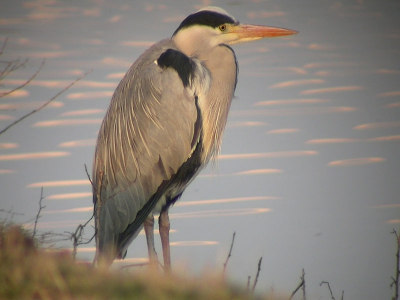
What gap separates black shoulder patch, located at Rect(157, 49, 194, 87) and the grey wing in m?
0.03

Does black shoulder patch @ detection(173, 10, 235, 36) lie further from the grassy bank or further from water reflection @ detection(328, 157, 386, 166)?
water reflection @ detection(328, 157, 386, 166)

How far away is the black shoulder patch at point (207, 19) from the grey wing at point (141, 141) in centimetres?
25

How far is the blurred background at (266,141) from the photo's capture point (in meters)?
6.71

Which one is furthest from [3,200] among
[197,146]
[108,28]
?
[108,28]

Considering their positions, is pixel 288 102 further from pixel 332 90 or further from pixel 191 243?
pixel 191 243

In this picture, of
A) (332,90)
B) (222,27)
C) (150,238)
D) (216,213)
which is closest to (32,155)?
(216,213)

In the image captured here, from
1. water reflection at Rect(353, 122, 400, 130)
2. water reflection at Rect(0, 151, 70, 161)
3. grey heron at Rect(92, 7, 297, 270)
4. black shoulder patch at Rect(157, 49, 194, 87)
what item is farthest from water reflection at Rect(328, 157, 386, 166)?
black shoulder patch at Rect(157, 49, 194, 87)

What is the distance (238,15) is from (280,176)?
4.86 meters

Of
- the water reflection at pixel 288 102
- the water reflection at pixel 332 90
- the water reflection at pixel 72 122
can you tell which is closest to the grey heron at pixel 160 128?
the water reflection at pixel 72 122

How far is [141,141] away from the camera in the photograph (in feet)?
16.7

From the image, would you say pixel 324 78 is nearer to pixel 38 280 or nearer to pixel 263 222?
pixel 263 222

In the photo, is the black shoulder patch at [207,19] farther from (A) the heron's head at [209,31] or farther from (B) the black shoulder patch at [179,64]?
(B) the black shoulder patch at [179,64]

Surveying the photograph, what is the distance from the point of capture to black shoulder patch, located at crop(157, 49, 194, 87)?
195 inches

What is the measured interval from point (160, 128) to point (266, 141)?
362 cm
